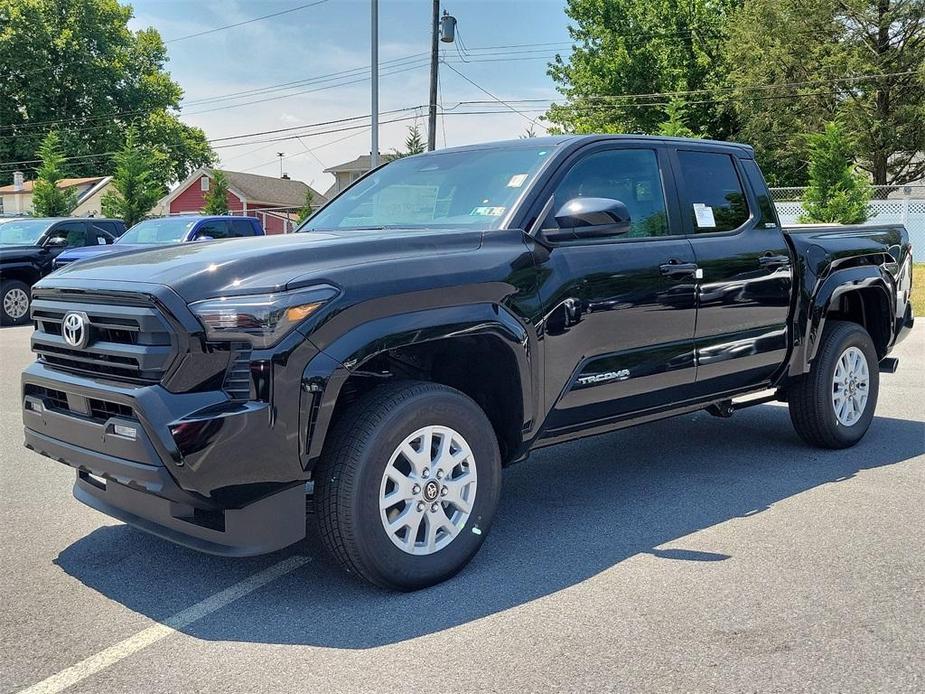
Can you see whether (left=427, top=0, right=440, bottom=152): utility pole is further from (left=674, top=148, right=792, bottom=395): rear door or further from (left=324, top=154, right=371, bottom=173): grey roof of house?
(left=324, top=154, right=371, bottom=173): grey roof of house

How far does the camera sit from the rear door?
498 cm

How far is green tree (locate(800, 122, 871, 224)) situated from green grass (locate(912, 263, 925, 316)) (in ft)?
8.09

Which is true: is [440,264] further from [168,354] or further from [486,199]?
[168,354]

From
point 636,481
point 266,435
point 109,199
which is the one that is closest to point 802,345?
point 636,481

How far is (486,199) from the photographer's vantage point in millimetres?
4465

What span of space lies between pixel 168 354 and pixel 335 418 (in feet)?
2.35

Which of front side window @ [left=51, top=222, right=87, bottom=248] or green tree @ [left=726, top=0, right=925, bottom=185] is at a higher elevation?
green tree @ [left=726, top=0, right=925, bottom=185]

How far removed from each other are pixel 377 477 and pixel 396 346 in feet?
1.70

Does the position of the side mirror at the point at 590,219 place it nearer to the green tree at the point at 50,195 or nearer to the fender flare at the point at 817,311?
the fender flare at the point at 817,311

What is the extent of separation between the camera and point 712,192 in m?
5.28

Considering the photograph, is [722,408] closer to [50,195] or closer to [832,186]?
[832,186]

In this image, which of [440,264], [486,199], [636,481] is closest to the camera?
[440,264]

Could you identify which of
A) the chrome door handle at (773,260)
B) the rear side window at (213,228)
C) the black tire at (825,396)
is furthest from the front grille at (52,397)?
the rear side window at (213,228)

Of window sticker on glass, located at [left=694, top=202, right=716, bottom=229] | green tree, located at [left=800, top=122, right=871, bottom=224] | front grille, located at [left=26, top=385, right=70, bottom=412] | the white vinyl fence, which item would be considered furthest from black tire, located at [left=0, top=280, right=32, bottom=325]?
green tree, located at [left=800, top=122, right=871, bottom=224]
